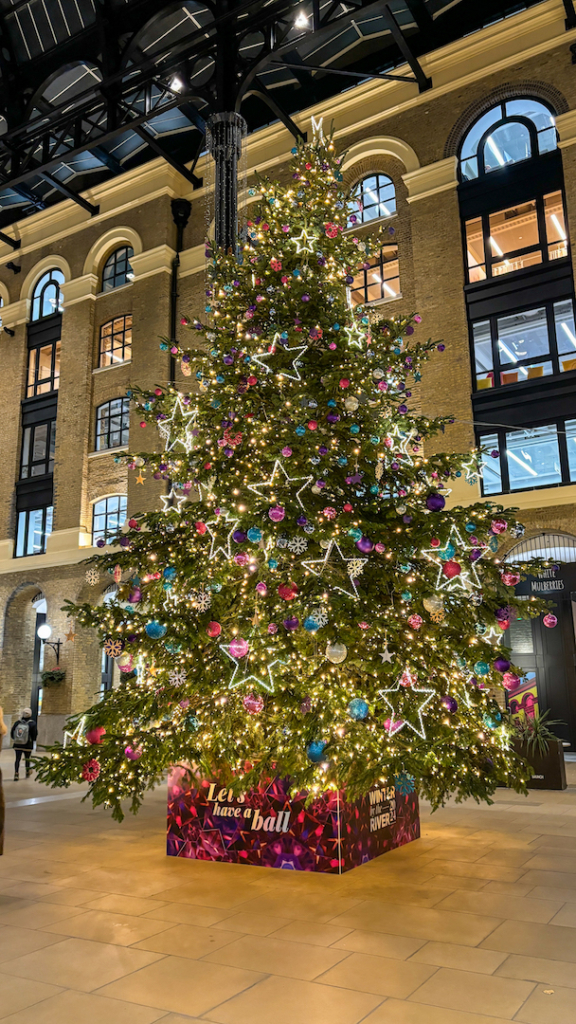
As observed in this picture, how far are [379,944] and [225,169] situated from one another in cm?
1169

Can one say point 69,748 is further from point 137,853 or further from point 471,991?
point 471,991

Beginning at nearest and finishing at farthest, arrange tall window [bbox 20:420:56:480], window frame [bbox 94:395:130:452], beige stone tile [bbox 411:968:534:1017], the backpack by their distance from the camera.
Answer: beige stone tile [bbox 411:968:534:1017] < the backpack < window frame [bbox 94:395:130:452] < tall window [bbox 20:420:56:480]

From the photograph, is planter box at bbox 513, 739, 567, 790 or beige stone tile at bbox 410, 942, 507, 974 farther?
planter box at bbox 513, 739, 567, 790

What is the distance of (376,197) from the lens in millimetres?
18766

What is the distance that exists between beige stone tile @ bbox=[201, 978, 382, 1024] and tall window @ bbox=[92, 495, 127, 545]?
17.6 meters

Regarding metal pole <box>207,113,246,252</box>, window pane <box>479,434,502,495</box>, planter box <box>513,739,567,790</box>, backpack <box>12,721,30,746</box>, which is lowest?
planter box <box>513,739,567,790</box>

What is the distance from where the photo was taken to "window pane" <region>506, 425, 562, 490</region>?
15284 millimetres

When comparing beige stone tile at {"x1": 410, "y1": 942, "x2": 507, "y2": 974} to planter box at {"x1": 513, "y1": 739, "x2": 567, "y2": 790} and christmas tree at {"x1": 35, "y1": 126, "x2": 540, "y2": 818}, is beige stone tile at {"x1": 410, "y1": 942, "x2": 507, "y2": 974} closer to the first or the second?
christmas tree at {"x1": 35, "y1": 126, "x2": 540, "y2": 818}

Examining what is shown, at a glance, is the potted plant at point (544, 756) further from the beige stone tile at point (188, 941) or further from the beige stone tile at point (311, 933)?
the beige stone tile at point (188, 941)

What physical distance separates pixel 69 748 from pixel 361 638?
8.28 feet

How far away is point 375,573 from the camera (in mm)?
6363

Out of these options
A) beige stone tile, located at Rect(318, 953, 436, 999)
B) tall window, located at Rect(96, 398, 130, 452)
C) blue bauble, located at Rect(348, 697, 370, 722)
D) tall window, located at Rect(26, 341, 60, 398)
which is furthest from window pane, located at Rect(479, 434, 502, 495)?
tall window, located at Rect(26, 341, 60, 398)

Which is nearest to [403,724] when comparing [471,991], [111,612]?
[471,991]

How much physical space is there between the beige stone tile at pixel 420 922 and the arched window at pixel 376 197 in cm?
1646
